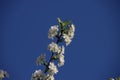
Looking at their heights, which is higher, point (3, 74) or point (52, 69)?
point (3, 74)

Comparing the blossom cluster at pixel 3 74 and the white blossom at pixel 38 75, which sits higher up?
the blossom cluster at pixel 3 74

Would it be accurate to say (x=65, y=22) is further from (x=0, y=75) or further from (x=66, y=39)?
(x=0, y=75)

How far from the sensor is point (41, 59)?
7555 millimetres

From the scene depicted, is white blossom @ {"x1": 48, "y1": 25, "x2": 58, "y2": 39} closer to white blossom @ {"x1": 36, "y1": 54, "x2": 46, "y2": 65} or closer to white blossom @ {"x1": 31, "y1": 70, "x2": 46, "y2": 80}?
white blossom @ {"x1": 36, "y1": 54, "x2": 46, "y2": 65}

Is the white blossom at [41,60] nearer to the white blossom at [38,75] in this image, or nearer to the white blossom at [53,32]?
the white blossom at [38,75]

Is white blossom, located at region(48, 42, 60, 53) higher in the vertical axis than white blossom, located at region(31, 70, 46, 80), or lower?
higher

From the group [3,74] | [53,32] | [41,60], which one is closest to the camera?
[53,32]

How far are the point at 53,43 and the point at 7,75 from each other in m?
1.70

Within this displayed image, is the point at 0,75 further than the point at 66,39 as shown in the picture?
Yes

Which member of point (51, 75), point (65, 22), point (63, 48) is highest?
point (65, 22)

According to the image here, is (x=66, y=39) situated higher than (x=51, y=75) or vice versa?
(x=66, y=39)

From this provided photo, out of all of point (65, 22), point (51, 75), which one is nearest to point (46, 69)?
point (51, 75)

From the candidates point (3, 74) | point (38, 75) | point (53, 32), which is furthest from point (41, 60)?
point (3, 74)

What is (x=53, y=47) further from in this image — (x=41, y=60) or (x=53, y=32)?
(x=41, y=60)
